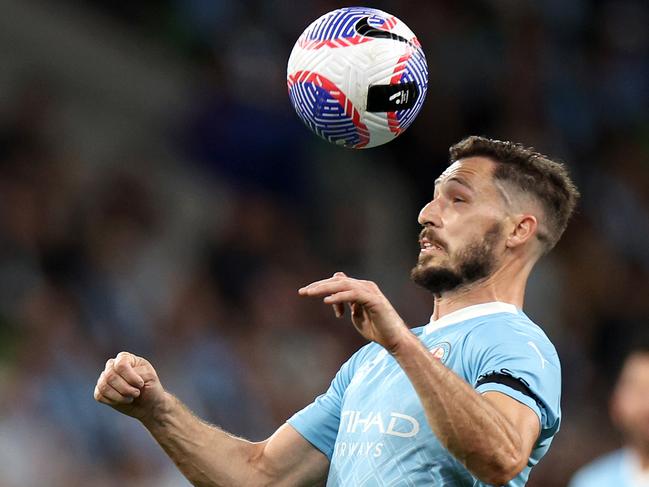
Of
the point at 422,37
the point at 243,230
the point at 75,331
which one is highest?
the point at 422,37

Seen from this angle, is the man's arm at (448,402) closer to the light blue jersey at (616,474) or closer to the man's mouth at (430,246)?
the man's mouth at (430,246)

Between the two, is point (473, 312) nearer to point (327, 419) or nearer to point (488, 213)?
point (488, 213)

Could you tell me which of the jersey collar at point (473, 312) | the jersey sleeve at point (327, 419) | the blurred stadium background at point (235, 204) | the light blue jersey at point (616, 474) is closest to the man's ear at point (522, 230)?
the jersey collar at point (473, 312)

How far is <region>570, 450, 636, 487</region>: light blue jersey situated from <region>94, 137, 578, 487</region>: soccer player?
209 cm

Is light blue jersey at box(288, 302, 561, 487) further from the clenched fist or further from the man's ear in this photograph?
the clenched fist

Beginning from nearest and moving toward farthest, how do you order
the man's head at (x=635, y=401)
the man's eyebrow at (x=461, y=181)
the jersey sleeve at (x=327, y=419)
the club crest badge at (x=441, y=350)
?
the club crest badge at (x=441, y=350), the man's eyebrow at (x=461, y=181), the jersey sleeve at (x=327, y=419), the man's head at (x=635, y=401)

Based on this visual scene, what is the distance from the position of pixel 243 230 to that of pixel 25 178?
1.85m

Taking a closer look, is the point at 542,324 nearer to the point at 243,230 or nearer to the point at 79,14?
the point at 243,230

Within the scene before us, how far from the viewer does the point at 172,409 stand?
15.6 feet

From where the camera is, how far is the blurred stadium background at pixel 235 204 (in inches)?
359

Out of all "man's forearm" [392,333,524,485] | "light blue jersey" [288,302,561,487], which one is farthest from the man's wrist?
"man's forearm" [392,333,524,485]

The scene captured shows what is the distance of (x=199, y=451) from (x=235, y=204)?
614 cm

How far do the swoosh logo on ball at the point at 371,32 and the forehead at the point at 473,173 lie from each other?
512 mm

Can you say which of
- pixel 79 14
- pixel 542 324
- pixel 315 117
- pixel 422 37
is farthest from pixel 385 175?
pixel 315 117
